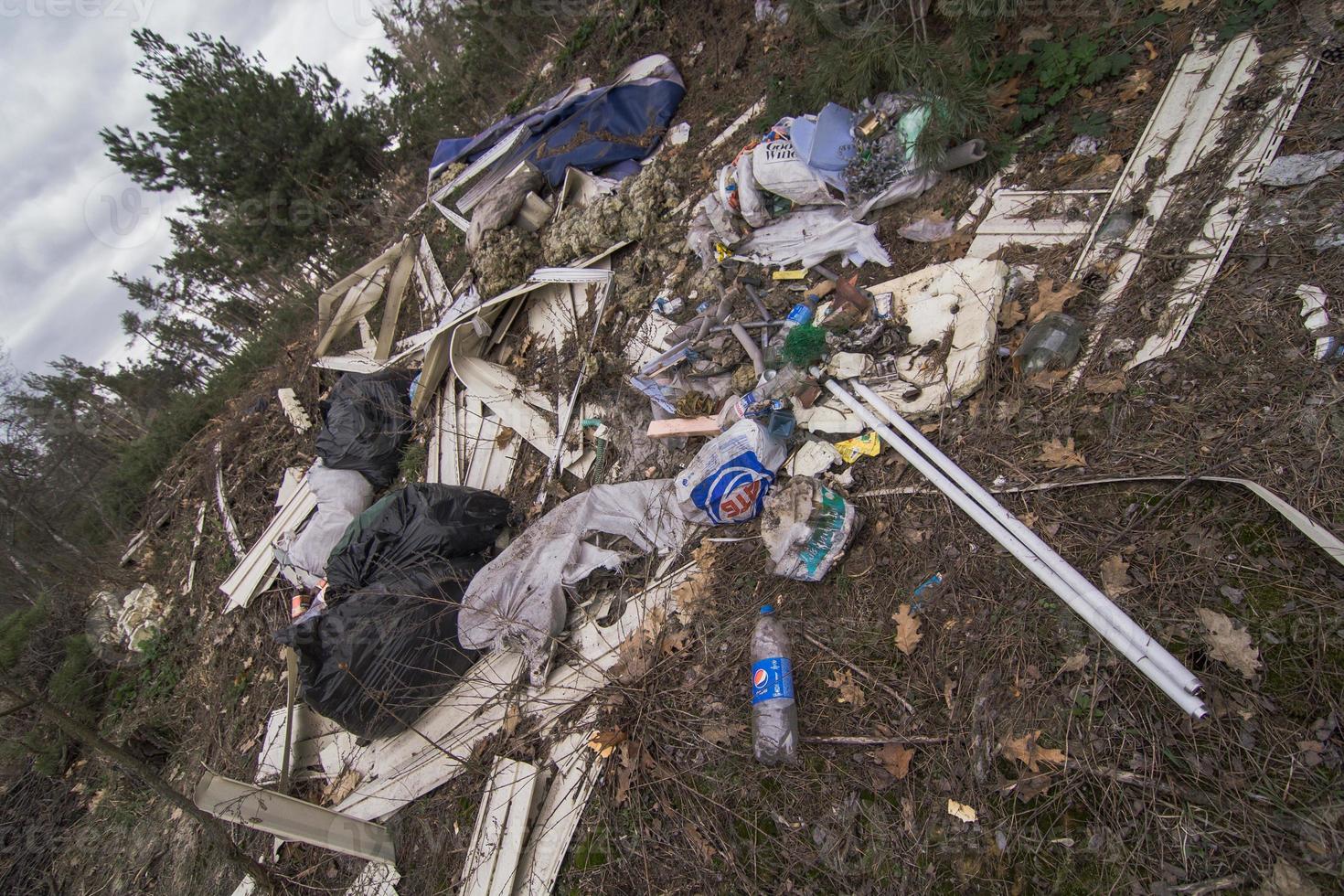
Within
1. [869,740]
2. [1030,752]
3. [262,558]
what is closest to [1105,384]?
[1030,752]

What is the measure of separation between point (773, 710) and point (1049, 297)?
2.01 m

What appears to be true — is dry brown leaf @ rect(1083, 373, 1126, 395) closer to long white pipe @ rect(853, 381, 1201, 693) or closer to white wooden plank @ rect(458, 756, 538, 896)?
long white pipe @ rect(853, 381, 1201, 693)

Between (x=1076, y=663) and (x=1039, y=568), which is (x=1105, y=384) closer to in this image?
(x=1039, y=568)

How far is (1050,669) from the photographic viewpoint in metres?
1.76

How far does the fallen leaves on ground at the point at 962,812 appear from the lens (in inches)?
66.1

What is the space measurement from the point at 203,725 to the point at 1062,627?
219 inches

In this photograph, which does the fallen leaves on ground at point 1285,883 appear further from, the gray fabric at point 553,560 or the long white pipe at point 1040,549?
the gray fabric at point 553,560

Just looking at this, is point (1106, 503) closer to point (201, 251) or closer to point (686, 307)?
point (686, 307)

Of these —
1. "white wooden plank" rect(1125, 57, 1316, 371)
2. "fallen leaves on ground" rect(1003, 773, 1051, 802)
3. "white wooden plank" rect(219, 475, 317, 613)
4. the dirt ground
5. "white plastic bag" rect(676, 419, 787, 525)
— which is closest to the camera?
the dirt ground

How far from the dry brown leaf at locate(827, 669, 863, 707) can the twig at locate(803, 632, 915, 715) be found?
0.03 metres

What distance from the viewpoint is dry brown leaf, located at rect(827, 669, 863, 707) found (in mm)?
2018

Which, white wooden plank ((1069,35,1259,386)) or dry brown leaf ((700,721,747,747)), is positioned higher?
white wooden plank ((1069,35,1259,386))

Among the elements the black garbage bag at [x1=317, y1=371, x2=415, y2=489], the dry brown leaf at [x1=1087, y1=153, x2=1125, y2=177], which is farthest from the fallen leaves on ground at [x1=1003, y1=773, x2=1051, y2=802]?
the black garbage bag at [x1=317, y1=371, x2=415, y2=489]

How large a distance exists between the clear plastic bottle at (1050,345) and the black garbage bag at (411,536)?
2.86m
